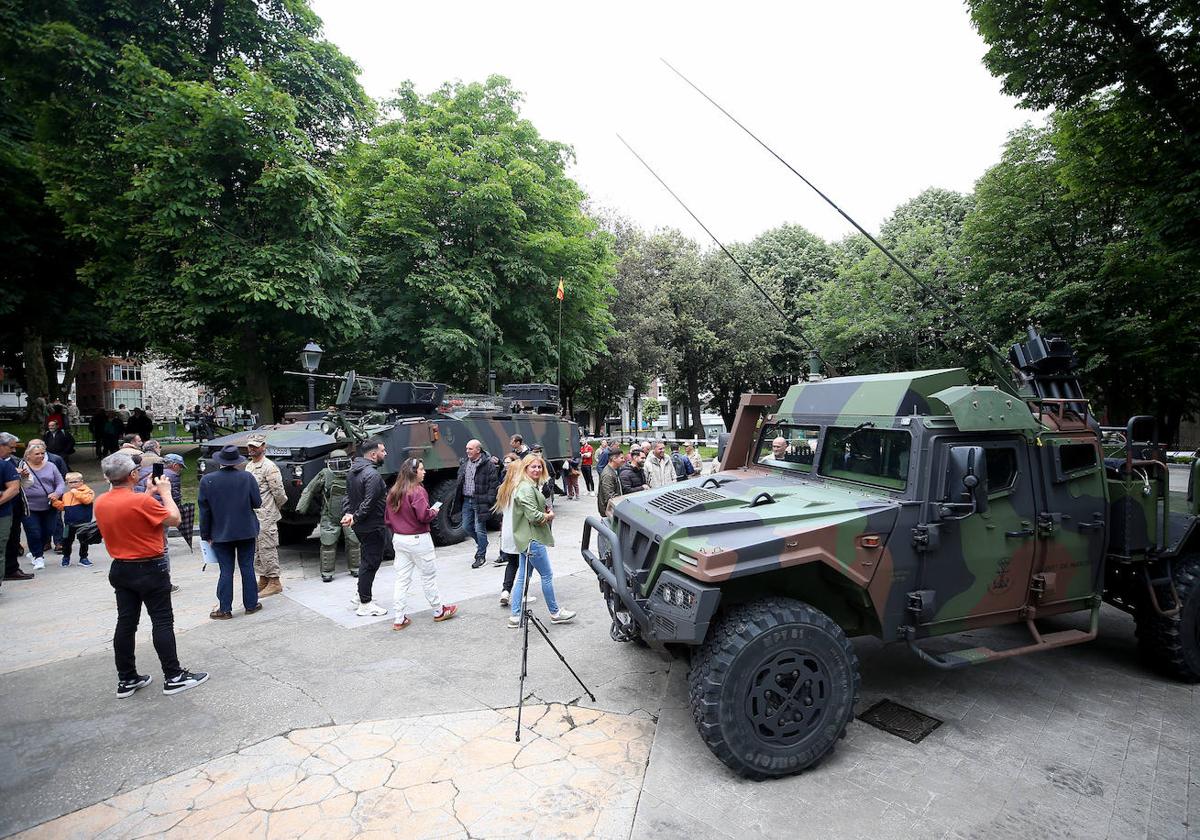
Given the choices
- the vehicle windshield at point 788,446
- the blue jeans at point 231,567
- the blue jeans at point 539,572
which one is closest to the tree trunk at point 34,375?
the blue jeans at point 231,567

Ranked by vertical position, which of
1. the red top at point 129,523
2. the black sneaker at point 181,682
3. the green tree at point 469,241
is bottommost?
the black sneaker at point 181,682

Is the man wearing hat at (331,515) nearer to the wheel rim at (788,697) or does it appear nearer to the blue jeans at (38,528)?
the blue jeans at (38,528)

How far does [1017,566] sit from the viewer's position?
420 cm

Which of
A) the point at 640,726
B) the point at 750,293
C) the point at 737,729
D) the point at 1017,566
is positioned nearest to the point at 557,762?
the point at 640,726

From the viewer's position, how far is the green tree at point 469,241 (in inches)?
682

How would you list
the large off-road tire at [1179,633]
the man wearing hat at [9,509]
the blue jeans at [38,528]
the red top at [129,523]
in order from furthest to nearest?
the blue jeans at [38,528] < the man wearing hat at [9,509] < the large off-road tire at [1179,633] < the red top at [129,523]

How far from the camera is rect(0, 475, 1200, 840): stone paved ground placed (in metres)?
3.13

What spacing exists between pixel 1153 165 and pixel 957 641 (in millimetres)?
9174

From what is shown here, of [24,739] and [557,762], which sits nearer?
[557,762]

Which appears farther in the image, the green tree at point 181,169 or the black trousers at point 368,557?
the green tree at point 181,169

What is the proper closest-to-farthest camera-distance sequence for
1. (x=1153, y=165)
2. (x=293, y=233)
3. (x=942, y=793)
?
(x=942, y=793) → (x=1153, y=165) → (x=293, y=233)

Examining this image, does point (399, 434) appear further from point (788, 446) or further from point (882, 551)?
point (882, 551)

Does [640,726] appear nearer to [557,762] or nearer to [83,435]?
[557,762]

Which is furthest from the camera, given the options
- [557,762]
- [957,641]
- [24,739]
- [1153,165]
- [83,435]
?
[83,435]
